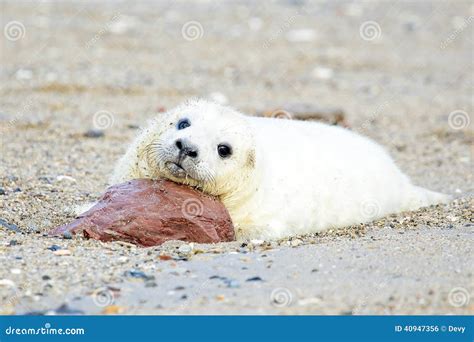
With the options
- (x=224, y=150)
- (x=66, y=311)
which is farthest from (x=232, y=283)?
(x=224, y=150)

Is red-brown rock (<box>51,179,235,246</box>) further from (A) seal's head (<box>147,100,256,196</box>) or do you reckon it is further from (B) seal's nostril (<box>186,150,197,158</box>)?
(B) seal's nostril (<box>186,150,197,158</box>)

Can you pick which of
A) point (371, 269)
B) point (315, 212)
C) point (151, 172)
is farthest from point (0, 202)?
point (371, 269)

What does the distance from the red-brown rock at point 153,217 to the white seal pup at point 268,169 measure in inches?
5.8

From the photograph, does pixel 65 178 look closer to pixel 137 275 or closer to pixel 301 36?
pixel 137 275

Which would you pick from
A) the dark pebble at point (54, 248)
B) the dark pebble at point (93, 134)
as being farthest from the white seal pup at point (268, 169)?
the dark pebble at point (93, 134)

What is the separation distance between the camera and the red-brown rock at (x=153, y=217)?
5.23 meters

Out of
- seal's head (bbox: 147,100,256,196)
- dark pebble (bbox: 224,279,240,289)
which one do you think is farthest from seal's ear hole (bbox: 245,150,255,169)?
dark pebble (bbox: 224,279,240,289)

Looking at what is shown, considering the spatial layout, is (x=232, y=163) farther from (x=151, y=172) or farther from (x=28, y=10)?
(x=28, y=10)

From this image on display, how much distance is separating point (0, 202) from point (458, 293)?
3.12 m

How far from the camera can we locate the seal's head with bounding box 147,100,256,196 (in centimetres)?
527

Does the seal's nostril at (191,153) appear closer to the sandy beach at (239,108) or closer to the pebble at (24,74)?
the sandy beach at (239,108)

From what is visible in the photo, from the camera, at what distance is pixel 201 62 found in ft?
44.6

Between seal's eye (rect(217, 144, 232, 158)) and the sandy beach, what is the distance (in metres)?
0.54

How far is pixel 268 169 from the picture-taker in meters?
5.86
